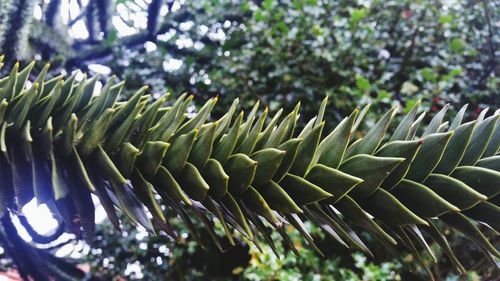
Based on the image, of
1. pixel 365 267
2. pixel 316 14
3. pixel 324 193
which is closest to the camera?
pixel 324 193

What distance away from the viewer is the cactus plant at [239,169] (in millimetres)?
835

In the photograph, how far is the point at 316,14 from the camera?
3.72m

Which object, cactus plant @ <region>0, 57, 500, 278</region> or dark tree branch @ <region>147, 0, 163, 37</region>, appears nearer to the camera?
cactus plant @ <region>0, 57, 500, 278</region>

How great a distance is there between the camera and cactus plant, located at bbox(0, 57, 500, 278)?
2.74 feet

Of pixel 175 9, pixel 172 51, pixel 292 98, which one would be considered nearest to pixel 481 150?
pixel 292 98

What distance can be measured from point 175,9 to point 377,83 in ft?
6.05

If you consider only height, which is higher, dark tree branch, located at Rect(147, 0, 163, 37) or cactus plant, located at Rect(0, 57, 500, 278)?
dark tree branch, located at Rect(147, 0, 163, 37)

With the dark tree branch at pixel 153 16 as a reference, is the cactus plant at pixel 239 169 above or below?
below

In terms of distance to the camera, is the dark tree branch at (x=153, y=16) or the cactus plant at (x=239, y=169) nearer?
the cactus plant at (x=239, y=169)

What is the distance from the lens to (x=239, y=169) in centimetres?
86

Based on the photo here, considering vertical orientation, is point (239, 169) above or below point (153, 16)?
below

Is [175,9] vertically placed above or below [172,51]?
above

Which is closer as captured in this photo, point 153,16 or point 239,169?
point 239,169

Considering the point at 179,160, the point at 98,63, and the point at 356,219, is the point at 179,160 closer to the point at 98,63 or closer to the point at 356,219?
the point at 356,219
